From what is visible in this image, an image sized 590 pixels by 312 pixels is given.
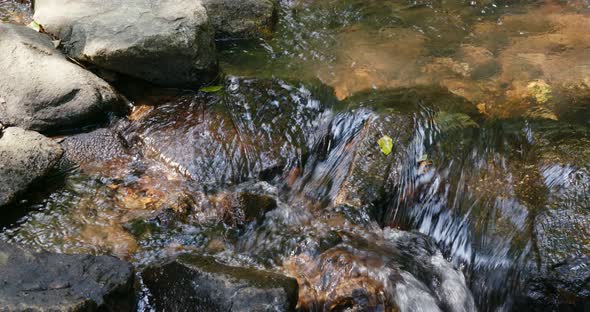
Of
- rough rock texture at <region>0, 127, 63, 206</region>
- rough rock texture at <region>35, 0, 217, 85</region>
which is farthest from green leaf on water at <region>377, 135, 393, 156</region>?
rough rock texture at <region>0, 127, 63, 206</region>

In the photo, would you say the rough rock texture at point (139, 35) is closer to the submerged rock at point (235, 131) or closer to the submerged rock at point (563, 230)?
the submerged rock at point (235, 131)

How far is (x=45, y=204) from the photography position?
159 inches

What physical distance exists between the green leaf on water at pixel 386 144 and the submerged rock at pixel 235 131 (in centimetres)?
70

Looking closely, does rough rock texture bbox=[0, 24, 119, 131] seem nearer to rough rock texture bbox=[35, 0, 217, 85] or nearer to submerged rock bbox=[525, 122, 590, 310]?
rough rock texture bbox=[35, 0, 217, 85]

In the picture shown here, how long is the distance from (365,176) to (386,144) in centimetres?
38

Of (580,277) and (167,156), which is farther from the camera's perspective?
(167,156)

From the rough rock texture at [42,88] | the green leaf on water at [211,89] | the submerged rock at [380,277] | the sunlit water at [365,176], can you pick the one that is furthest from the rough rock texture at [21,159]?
the submerged rock at [380,277]

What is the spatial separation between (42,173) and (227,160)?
1551 millimetres

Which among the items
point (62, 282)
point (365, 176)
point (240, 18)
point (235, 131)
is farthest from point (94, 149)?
point (240, 18)

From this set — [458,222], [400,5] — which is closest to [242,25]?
[400,5]

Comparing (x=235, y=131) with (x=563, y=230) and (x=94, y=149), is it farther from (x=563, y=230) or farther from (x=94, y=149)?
(x=563, y=230)

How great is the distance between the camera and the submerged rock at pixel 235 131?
179 inches

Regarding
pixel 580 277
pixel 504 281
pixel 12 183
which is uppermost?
A: pixel 12 183

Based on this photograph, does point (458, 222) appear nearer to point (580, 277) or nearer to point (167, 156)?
point (580, 277)
